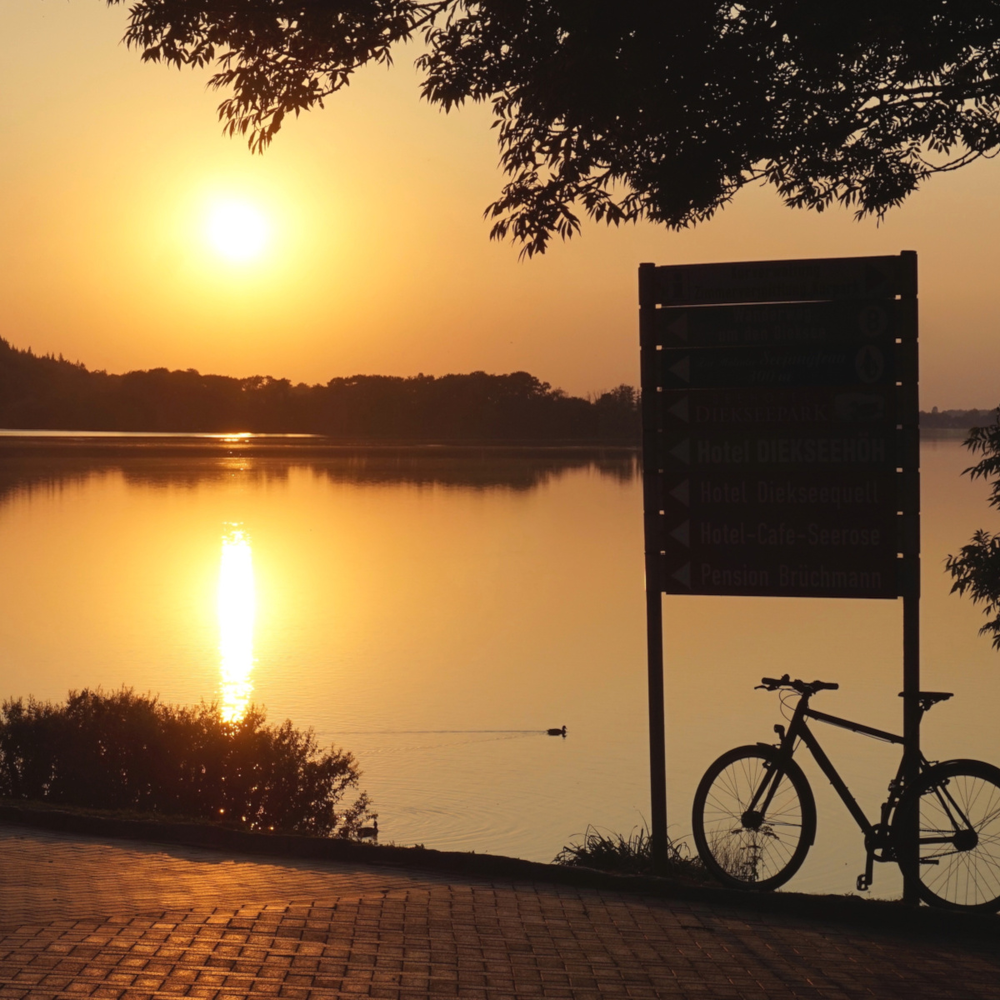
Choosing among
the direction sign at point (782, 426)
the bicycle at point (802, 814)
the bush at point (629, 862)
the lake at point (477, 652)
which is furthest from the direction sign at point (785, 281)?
the lake at point (477, 652)

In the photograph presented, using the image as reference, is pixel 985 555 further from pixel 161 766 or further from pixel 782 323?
pixel 161 766

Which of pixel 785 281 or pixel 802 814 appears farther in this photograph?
pixel 785 281

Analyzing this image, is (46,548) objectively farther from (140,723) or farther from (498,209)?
(498,209)

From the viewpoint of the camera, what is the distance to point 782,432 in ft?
23.0

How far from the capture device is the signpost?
684cm

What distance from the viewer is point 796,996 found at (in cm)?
470

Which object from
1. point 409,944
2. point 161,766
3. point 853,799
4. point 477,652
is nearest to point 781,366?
point 853,799

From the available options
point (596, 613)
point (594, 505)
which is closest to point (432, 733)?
point (596, 613)

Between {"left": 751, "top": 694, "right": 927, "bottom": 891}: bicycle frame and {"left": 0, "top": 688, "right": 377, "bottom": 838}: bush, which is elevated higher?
{"left": 751, "top": 694, "right": 927, "bottom": 891}: bicycle frame

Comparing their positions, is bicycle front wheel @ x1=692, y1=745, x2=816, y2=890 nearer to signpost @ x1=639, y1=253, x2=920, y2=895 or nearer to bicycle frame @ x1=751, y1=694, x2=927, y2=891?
bicycle frame @ x1=751, y1=694, x2=927, y2=891

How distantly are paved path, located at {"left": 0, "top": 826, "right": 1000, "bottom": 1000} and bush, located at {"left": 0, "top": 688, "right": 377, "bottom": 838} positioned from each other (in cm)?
726

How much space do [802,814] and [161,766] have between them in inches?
345

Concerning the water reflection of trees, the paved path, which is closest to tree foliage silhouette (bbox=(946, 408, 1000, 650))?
the paved path

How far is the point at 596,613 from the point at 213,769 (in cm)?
2687
